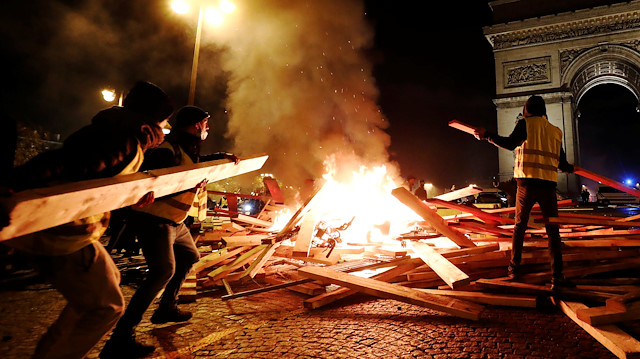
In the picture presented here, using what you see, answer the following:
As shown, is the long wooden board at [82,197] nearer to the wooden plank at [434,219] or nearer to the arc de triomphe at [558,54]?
the wooden plank at [434,219]

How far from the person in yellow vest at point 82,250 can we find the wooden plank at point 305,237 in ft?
9.52

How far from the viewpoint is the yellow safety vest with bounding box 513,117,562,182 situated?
363 centimetres

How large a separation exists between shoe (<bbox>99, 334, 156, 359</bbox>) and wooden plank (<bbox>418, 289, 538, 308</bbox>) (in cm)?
272

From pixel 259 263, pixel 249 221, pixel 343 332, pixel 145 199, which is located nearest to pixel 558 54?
pixel 249 221

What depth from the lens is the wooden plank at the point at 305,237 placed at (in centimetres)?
464

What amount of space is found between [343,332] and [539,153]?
2.96 metres

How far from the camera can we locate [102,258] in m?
1.84

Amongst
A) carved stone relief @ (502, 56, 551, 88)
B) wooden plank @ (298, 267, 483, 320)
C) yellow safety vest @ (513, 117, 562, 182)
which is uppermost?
carved stone relief @ (502, 56, 551, 88)

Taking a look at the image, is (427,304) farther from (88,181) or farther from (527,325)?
(88,181)

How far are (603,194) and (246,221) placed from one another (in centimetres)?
Answer: 2857

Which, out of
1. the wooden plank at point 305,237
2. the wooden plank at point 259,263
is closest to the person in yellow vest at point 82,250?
the wooden plank at point 259,263

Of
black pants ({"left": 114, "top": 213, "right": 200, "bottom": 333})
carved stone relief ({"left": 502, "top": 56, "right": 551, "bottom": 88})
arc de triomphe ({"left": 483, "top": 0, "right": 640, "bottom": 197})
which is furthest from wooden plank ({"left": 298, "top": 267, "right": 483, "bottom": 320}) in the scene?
carved stone relief ({"left": 502, "top": 56, "right": 551, "bottom": 88})

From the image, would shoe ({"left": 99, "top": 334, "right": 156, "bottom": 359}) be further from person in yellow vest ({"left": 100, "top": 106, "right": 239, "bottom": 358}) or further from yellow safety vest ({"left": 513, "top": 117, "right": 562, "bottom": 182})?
yellow safety vest ({"left": 513, "top": 117, "right": 562, "bottom": 182})

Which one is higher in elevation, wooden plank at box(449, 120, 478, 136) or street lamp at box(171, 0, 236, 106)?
street lamp at box(171, 0, 236, 106)
